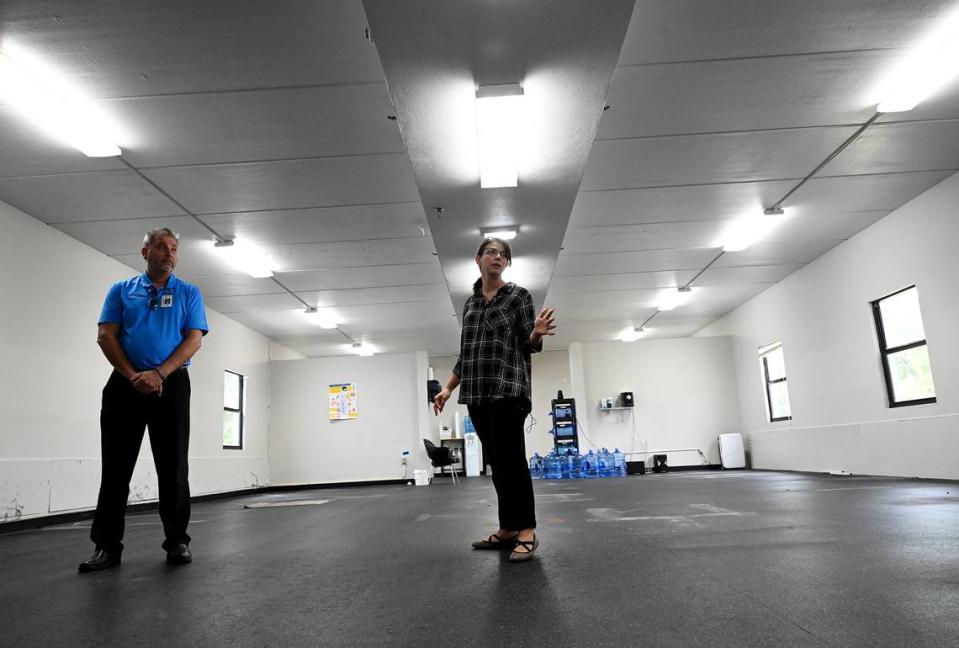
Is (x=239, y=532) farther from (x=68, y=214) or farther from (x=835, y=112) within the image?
(x=835, y=112)

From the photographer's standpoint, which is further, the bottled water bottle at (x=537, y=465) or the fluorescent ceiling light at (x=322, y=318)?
the bottled water bottle at (x=537, y=465)

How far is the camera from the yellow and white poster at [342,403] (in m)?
12.8

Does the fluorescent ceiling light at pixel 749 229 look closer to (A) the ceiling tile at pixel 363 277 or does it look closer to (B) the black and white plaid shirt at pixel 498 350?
(A) the ceiling tile at pixel 363 277

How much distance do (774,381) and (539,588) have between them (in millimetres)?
10318

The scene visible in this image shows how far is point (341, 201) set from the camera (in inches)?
235

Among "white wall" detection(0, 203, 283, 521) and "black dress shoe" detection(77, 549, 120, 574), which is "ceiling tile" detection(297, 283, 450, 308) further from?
"black dress shoe" detection(77, 549, 120, 574)

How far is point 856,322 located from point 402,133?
6.22 meters

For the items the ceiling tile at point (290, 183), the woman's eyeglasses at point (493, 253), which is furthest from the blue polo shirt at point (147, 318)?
the ceiling tile at point (290, 183)

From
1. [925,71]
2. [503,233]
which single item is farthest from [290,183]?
[925,71]

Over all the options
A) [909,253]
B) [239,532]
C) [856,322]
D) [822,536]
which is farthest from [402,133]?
[856,322]

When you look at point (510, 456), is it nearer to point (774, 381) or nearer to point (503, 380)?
point (503, 380)

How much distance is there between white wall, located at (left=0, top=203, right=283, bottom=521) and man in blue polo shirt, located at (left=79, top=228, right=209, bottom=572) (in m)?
3.79

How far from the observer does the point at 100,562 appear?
2.60m

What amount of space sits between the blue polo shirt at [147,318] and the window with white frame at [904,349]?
6.87m
